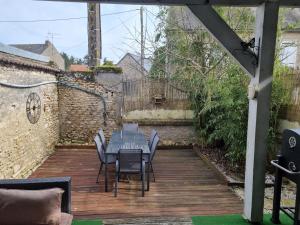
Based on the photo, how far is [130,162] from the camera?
4.79m

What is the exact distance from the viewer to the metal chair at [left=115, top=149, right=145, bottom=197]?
468cm

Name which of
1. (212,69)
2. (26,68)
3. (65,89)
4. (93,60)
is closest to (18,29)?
(93,60)

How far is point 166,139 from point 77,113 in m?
2.78

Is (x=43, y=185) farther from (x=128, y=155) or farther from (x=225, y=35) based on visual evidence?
(x=225, y=35)

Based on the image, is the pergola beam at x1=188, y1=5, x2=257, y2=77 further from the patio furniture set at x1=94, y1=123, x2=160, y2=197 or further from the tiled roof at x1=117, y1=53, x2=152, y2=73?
the tiled roof at x1=117, y1=53, x2=152, y2=73

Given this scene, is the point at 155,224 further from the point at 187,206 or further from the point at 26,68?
the point at 26,68

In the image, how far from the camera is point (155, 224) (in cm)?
366

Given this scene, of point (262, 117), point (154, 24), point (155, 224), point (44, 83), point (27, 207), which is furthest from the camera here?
point (154, 24)

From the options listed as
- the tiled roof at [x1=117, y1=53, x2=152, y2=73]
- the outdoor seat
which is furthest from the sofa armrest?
the tiled roof at [x1=117, y1=53, x2=152, y2=73]

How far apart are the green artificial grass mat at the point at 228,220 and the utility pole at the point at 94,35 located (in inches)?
295

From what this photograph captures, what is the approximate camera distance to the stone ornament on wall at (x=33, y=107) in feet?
18.8

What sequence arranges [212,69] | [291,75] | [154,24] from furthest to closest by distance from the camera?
[154,24]
[212,69]
[291,75]

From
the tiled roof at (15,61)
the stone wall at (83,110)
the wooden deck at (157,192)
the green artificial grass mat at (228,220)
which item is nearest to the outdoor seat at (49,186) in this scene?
the wooden deck at (157,192)

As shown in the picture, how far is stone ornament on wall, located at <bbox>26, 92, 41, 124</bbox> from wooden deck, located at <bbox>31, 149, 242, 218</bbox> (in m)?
1.13
